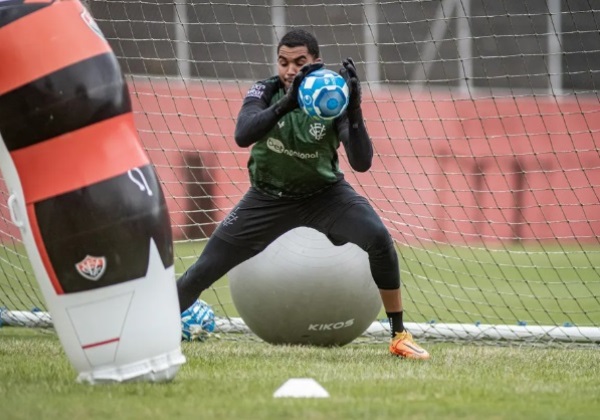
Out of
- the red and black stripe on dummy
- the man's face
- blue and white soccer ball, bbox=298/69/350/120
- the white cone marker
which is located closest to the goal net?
the man's face

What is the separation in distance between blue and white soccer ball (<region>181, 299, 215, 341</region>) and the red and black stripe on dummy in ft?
8.88

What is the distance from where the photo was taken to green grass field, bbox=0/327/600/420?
3566mm

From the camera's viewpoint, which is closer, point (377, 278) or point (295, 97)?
point (295, 97)

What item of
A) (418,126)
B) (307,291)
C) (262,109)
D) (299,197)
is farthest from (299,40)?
(418,126)

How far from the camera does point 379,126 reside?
52.6 ft

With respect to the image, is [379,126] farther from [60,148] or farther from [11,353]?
[60,148]

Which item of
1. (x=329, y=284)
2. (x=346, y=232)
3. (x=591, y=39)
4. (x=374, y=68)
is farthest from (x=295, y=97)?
(x=591, y=39)

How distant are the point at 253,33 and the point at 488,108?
4.44 metres

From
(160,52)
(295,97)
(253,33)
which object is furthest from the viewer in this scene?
(253,33)

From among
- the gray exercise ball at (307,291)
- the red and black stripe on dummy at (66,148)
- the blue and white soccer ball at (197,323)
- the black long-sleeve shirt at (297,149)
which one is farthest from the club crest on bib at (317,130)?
the red and black stripe on dummy at (66,148)

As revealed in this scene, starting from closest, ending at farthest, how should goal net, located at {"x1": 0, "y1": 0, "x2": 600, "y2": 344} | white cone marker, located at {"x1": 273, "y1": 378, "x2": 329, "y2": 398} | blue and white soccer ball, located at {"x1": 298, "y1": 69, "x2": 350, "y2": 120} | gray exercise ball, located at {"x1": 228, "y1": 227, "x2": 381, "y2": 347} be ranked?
1. white cone marker, located at {"x1": 273, "y1": 378, "x2": 329, "y2": 398}
2. blue and white soccer ball, located at {"x1": 298, "y1": 69, "x2": 350, "y2": 120}
3. gray exercise ball, located at {"x1": 228, "y1": 227, "x2": 381, "y2": 347}
4. goal net, located at {"x1": 0, "y1": 0, "x2": 600, "y2": 344}

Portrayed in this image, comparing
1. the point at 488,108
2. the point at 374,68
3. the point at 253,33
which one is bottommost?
the point at 488,108

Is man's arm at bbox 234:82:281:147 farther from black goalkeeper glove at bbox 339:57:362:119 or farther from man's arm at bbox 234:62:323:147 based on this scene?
black goalkeeper glove at bbox 339:57:362:119

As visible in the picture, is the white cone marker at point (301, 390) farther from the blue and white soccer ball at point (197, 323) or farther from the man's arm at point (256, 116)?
the blue and white soccer ball at point (197, 323)
